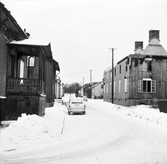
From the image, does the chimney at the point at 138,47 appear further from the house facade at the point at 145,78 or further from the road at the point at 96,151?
the road at the point at 96,151

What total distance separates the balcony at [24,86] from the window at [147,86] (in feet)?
61.9

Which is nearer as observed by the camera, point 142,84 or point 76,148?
point 76,148

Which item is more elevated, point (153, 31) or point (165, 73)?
point (153, 31)

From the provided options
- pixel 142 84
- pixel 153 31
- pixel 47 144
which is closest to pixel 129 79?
pixel 142 84

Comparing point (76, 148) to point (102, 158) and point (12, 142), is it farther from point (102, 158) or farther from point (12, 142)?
point (12, 142)

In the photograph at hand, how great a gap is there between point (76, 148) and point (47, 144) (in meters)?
1.28

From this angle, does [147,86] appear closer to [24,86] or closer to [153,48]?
[153,48]

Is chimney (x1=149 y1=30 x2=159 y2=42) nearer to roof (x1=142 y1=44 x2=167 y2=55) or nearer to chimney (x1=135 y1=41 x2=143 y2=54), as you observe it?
roof (x1=142 y1=44 x2=167 y2=55)

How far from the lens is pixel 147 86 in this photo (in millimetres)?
31078

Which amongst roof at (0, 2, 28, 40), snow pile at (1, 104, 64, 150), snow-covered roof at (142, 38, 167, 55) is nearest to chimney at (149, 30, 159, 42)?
snow-covered roof at (142, 38, 167, 55)

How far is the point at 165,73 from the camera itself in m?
31.3

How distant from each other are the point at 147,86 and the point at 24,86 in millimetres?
20322

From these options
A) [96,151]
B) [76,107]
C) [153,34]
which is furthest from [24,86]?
[153,34]

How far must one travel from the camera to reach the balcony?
14281mm
